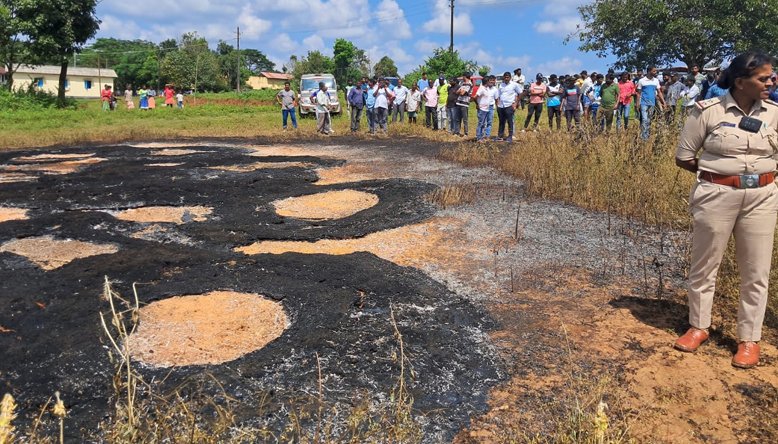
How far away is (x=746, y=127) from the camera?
306cm

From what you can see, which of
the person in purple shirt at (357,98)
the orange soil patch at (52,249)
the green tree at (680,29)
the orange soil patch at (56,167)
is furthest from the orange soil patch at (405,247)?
the green tree at (680,29)

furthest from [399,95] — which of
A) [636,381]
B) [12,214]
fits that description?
[636,381]

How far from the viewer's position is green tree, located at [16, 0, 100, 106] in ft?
80.5

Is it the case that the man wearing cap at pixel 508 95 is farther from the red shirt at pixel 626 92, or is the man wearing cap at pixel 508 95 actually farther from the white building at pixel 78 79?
the white building at pixel 78 79

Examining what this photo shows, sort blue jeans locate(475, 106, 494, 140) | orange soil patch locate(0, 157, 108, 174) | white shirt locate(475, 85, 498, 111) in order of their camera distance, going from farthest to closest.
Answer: blue jeans locate(475, 106, 494, 140) < white shirt locate(475, 85, 498, 111) < orange soil patch locate(0, 157, 108, 174)

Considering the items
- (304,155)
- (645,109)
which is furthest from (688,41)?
(304,155)

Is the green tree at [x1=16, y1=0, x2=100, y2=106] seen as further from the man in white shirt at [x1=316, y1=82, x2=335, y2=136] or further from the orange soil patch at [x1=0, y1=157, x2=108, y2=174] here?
the orange soil patch at [x1=0, y1=157, x2=108, y2=174]

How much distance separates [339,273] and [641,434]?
8.73 feet

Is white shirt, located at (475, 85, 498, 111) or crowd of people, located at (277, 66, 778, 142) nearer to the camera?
crowd of people, located at (277, 66, 778, 142)

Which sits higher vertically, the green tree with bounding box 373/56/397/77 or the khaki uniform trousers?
the green tree with bounding box 373/56/397/77

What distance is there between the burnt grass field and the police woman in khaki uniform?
1404 millimetres

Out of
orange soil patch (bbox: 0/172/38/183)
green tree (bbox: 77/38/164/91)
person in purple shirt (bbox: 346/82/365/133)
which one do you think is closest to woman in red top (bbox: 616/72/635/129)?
person in purple shirt (bbox: 346/82/365/133)

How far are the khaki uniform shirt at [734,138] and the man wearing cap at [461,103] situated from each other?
451 inches

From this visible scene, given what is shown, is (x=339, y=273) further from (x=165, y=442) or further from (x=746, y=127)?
(x=746, y=127)
